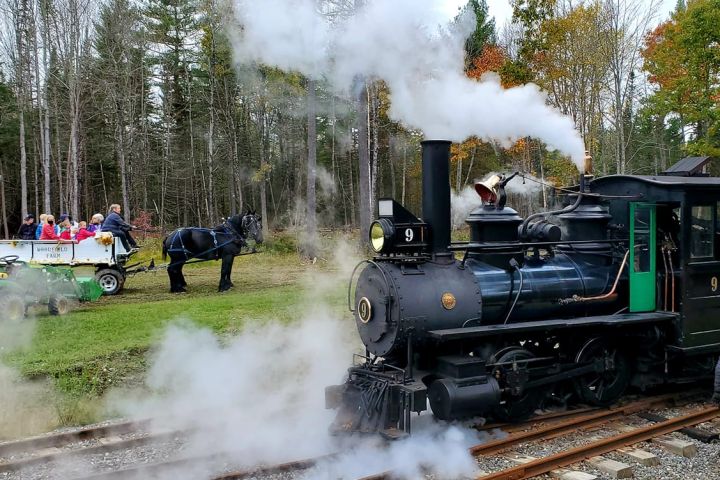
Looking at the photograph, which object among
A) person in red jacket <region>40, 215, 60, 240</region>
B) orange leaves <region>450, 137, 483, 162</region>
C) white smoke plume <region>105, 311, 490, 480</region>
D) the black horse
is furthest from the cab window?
person in red jacket <region>40, 215, 60, 240</region>

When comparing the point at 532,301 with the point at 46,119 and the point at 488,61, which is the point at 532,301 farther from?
the point at 46,119

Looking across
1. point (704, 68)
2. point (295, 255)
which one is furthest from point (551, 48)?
point (295, 255)

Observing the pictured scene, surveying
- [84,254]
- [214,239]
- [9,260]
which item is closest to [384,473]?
[9,260]

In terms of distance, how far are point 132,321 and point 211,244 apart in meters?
5.13

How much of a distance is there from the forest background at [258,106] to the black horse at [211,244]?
4.47m

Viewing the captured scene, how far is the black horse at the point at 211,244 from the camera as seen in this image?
1505cm

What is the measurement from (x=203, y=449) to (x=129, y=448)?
33.1 inches

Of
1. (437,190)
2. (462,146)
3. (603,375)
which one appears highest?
(462,146)

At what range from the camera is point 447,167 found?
631 cm

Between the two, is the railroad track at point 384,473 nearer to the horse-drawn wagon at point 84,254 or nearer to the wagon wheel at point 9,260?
the wagon wheel at point 9,260

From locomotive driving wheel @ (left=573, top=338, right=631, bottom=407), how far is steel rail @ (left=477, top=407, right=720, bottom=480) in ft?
2.46

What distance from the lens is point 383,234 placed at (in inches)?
244

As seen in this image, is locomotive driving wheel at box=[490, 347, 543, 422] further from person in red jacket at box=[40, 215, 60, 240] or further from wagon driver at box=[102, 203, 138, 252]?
person in red jacket at box=[40, 215, 60, 240]

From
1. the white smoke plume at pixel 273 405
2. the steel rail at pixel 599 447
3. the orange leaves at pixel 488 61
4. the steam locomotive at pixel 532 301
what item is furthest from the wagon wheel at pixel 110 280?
the orange leaves at pixel 488 61
